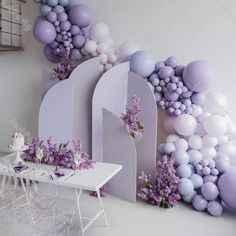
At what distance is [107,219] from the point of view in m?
2.72

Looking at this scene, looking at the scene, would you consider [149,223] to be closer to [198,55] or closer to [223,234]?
[223,234]

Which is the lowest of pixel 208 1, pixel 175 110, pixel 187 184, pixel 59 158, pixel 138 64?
pixel 187 184

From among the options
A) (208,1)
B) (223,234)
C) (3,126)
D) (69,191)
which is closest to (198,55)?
(208,1)

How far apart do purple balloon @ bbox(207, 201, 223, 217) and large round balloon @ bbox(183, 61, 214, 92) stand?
4.15ft

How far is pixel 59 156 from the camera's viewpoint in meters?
2.59

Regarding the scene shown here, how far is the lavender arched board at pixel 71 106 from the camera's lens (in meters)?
3.46

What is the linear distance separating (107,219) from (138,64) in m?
1.79

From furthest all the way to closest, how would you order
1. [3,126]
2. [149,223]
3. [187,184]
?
[3,126] → [187,184] → [149,223]

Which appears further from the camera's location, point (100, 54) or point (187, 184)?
point (100, 54)

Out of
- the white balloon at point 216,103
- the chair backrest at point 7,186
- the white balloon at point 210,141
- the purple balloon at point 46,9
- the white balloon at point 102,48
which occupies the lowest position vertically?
the chair backrest at point 7,186

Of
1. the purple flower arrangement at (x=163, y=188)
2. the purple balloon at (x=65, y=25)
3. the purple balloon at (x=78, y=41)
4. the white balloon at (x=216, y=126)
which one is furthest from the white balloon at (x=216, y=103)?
the purple balloon at (x=65, y=25)

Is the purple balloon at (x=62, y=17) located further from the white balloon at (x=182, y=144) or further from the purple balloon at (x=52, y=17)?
the white balloon at (x=182, y=144)

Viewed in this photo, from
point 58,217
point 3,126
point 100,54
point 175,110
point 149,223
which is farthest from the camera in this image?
point 3,126

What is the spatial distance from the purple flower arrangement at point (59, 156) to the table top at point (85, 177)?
0.05 m
